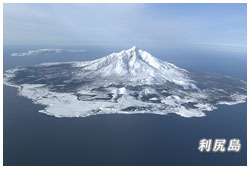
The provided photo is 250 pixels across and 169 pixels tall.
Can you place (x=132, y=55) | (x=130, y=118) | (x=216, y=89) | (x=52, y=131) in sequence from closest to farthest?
(x=52, y=131) < (x=130, y=118) < (x=216, y=89) < (x=132, y=55)

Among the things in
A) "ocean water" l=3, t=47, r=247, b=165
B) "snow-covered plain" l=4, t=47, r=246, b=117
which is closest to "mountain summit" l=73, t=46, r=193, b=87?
"snow-covered plain" l=4, t=47, r=246, b=117

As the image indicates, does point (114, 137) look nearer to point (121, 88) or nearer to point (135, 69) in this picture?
point (121, 88)

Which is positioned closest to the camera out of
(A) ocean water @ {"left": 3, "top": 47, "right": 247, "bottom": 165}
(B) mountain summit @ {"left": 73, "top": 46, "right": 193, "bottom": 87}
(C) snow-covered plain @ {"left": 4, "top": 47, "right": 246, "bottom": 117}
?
(A) ocean water @ {"left": 3, "top": 47, "right": 247, "bottom": 165}

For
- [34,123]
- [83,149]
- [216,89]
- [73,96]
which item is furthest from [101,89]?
[216,89]

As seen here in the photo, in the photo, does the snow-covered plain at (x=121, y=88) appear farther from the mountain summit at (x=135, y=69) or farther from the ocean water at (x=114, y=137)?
the ocean water at (x=114, y=137)

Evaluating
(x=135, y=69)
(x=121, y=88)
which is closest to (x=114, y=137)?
(x=121, y=88)

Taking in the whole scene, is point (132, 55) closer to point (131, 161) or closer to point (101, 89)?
point (101, 89)

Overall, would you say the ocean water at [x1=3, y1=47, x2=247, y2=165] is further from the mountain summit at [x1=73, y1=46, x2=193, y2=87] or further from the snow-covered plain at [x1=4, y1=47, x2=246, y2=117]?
the mountain summit at [x1=73, y1=46, x2=193, y2=87]
